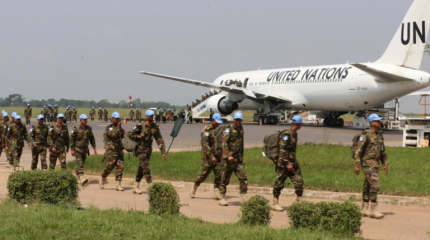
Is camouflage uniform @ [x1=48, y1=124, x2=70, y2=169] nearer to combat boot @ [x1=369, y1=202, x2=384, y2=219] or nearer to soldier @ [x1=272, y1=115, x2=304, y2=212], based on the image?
soldier @ [x1=272, y1=115, x2=304, y2=212]

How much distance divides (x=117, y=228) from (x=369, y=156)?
4.51 metres

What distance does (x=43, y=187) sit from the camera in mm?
8227

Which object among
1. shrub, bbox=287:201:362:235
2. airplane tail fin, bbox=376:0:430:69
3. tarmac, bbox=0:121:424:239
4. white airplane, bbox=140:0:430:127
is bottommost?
tarmac, bbox=0:121:424:239

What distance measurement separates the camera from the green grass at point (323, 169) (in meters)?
10.9

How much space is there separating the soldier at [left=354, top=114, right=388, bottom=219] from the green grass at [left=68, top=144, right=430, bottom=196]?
6.62ft

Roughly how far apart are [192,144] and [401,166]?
11.1 m

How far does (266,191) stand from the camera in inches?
437

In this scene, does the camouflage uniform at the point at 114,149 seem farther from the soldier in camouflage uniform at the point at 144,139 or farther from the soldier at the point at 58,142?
the soldier at the point at 58,142

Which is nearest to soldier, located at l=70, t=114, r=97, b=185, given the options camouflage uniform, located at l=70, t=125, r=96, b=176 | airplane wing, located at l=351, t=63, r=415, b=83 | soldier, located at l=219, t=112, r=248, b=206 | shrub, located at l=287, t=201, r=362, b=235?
camouflage uniform, located at l=70, t=125, r=96, b=176

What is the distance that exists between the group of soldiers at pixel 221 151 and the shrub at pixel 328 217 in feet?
6.55

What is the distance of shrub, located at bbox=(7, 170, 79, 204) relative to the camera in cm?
819

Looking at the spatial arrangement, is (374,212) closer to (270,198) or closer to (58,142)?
(270,198)

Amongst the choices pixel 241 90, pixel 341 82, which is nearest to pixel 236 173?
pixel 341 82

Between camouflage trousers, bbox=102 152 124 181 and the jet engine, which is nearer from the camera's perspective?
camouflage trousers, bbox=102 152 124 181
